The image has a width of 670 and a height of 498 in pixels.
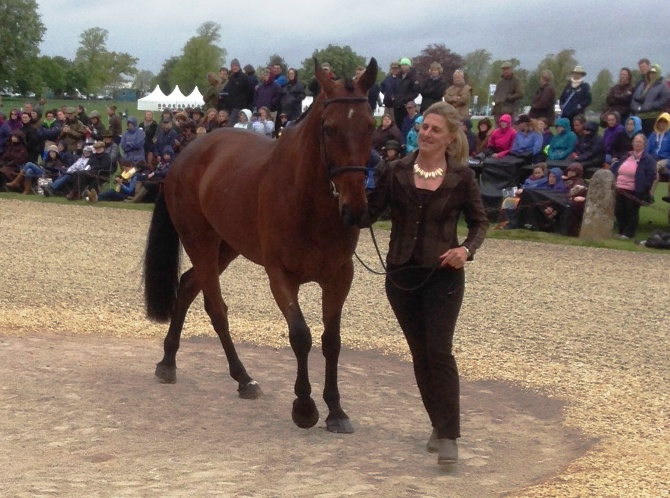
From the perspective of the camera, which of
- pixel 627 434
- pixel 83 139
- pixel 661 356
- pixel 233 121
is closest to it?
pixel 627 434

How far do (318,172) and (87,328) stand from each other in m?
3.76

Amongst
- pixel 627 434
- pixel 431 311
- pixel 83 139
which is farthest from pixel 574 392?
pixel 83 139

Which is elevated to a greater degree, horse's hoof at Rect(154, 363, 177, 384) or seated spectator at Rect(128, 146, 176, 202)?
seated spectator at Rect(128, 146, 176, 202)

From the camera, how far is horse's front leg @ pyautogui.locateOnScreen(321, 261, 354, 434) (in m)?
5.73

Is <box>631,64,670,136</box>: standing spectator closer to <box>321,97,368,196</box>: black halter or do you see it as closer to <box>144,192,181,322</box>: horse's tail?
<box>144,192,181,322</box>: horse's tail

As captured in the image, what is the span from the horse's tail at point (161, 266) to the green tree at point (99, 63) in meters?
91.2

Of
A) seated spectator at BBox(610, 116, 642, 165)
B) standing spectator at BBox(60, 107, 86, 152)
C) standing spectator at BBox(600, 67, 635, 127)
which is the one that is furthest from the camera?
standing spectator at BBox(60, 107, 86, 152)

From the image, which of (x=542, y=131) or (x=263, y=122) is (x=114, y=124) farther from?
(x=542, y=131)

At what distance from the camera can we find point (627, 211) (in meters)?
15.1

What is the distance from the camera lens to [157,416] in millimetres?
5926

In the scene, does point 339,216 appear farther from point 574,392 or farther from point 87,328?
point 87,328

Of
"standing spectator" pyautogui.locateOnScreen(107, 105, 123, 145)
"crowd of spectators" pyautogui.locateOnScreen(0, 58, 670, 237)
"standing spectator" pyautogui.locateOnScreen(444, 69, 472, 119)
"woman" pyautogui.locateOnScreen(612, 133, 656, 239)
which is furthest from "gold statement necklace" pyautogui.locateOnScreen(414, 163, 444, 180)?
"standing spectator" pyautogui.locateOnScreen(107, 105, 123, 145)

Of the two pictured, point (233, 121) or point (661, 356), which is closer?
point (661, 356)

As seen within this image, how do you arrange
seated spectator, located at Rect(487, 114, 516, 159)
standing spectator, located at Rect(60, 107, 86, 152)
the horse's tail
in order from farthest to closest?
standing spectator, located at Rect(60, 107, 86, 152), seated spectator, located at Rect(487, 114, 516, 159), the horse's tail
